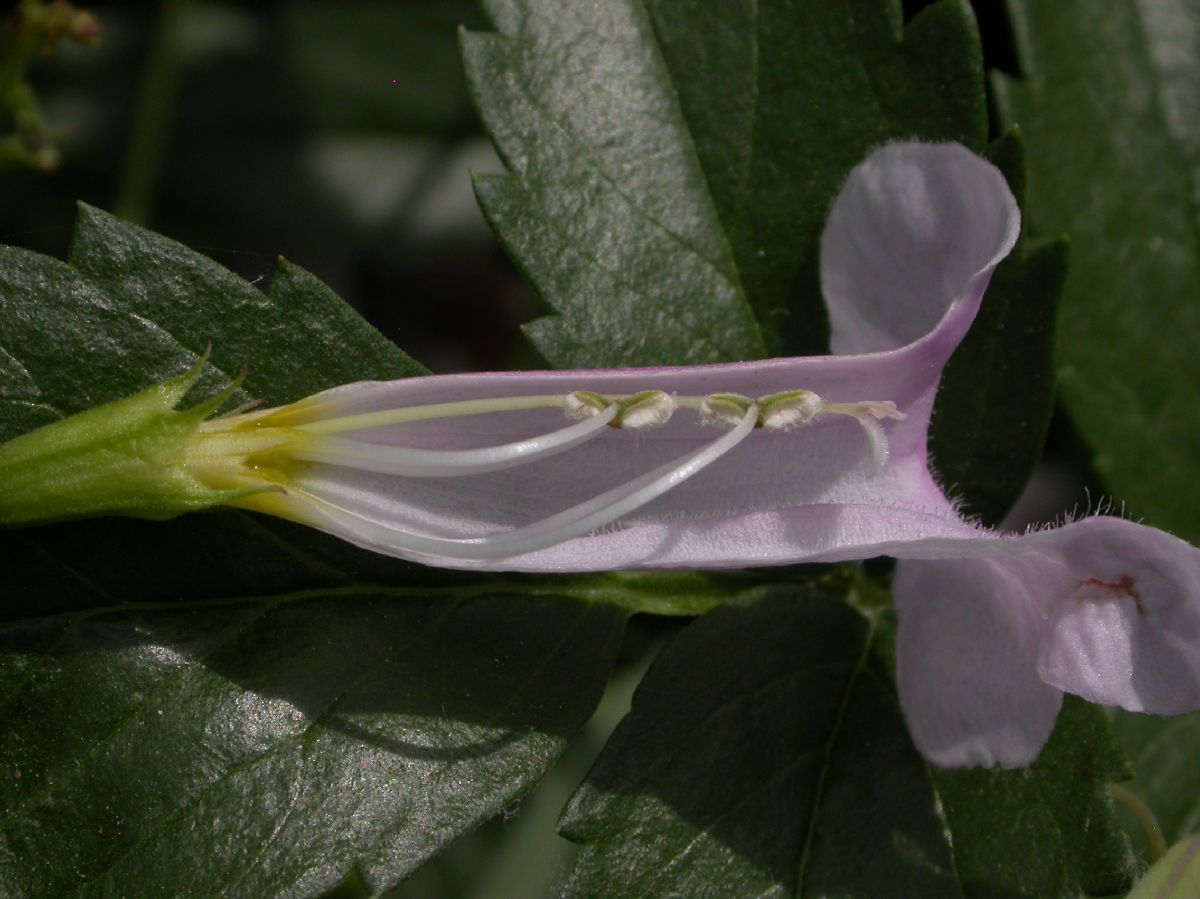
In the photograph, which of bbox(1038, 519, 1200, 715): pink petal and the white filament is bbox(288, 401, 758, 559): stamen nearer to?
the white filament

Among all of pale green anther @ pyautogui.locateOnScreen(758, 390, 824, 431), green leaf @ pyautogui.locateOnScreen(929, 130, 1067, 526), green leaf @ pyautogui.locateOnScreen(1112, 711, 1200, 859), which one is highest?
pale green anther @ pyautogui.locateOnScreen(758, 390, 824, 431)

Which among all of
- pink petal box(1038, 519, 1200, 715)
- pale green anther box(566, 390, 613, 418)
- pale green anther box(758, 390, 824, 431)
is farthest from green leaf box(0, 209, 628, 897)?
pink petal box(1038, 519, 1200, 715)

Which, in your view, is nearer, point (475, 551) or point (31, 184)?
point (475, 551)

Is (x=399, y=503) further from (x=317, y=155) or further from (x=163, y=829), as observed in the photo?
(x=317, y=155)

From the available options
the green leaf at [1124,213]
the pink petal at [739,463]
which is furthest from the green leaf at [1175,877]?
the green leaf at [1124,213]

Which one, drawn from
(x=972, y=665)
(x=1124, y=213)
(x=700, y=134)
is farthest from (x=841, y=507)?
(x=1124, y=213)

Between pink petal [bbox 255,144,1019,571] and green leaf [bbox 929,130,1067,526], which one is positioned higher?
pink petal [bbox 255,144,1019,571]

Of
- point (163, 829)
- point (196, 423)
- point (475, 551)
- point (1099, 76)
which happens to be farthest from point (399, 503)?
point (1099, 76)
